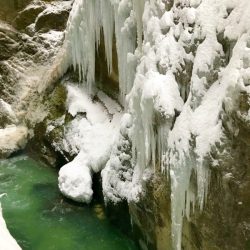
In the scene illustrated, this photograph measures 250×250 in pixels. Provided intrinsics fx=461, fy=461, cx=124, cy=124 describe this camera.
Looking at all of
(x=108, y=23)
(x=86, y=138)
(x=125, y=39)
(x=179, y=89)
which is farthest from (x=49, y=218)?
(x=179, y=89)

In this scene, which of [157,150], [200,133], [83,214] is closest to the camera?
[200,133]

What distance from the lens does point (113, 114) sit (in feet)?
31.2

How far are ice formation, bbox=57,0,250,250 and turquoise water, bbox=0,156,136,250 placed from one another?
3.40 feet

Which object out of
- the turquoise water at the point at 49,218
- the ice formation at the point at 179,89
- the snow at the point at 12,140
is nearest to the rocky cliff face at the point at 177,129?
the ice formation at the point at 179,89

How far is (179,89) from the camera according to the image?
5.83 m

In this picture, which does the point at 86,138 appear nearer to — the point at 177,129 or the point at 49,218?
the point at 49,218

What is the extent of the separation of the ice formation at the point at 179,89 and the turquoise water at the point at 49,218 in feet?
3.40

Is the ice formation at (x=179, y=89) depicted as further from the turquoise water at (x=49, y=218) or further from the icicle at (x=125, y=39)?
the turquoise water at (x=49, y=218)

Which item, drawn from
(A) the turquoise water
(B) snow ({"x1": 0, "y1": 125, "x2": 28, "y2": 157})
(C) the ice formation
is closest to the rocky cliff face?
(C) the ice formation

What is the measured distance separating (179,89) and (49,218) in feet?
12.9

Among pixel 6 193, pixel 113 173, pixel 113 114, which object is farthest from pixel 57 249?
pixel 113 114

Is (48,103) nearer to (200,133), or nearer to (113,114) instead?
(113,114)

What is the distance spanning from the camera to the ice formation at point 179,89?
5121mm

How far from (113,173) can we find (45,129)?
3185 millimetres
